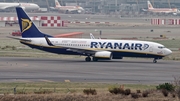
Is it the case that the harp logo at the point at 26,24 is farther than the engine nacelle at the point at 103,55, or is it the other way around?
the harp logo at the point at 26,24

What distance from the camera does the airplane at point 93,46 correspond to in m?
68.2

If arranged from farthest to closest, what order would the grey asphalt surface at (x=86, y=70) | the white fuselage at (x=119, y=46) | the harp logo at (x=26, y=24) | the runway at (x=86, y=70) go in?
the harp logo at (x=26, y=24), the white fuselage at (x=119, y=46), the grey asphalt surface at (x=86, y=70), the runway at (x=86, y=70)

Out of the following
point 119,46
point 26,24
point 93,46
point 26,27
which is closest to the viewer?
point 119,46

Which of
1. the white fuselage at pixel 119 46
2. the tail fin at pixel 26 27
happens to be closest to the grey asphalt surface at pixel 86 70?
the white fuselage at pixel 119 46

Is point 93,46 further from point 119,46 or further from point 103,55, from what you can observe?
point 119,46

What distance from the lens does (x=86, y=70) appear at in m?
58.0

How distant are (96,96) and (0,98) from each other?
224 inches

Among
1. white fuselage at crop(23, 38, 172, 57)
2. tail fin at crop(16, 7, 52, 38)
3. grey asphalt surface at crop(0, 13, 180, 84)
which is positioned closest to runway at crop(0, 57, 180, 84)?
grey asphalt surface at crop(0, 13, 180, 84)

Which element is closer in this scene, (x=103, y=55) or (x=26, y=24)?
(x=103, y=55)

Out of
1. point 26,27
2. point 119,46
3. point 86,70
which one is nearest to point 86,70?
point 86,70

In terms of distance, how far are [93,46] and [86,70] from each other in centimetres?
1116

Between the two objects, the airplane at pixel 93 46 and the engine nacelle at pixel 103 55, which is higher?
the airplane at pixel 93 46

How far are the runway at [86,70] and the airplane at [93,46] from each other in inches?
41.3

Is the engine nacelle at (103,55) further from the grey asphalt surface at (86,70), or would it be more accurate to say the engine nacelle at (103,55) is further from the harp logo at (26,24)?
the harp logo at (26,24)
